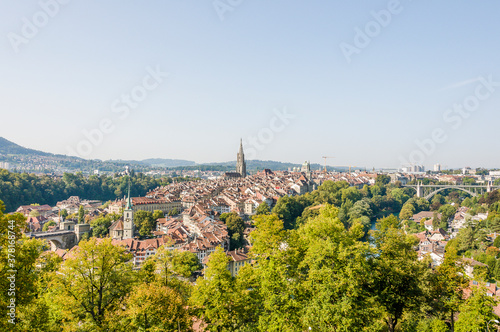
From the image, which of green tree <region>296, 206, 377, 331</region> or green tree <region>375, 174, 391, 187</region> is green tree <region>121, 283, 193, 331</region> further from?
green tree <region>375, 174, 391, 187</region>

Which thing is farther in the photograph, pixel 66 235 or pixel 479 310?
pixel 66 235

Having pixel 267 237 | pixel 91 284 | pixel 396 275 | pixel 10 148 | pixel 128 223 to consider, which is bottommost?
pixel 128 223

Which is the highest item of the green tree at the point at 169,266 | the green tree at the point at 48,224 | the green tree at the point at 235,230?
the green tree at the point at 169,266

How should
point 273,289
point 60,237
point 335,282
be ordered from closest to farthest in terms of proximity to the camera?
point 335,282
point 273,289
point 60,237

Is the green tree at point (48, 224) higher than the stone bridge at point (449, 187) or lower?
lower

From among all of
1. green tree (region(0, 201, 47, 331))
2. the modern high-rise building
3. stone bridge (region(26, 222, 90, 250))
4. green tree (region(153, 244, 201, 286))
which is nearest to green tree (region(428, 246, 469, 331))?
green tree (region(153, 244, 201, 286))

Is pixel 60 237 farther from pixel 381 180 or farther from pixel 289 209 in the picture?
pixel 381 180

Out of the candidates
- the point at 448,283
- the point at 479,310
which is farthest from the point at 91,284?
the point at 448,283

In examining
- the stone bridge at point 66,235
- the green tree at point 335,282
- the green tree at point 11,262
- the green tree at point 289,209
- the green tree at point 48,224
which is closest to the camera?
the green tree at point 11,262

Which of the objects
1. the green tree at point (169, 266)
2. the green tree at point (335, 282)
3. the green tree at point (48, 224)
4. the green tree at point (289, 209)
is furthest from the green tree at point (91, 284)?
the green tree at point (48, 224)

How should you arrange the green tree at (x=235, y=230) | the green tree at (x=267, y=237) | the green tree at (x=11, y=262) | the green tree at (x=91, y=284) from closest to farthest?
the green tree at (x=11, y=262), the green tree at (x=91, y=284), the green tree at (x=267, y=237), the green tree at (x=235, y=230)

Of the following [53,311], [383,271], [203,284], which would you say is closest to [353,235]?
[383,271]

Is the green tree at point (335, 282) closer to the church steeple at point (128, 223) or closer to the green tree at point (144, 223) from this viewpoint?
the church steeple at point (128, 223)
